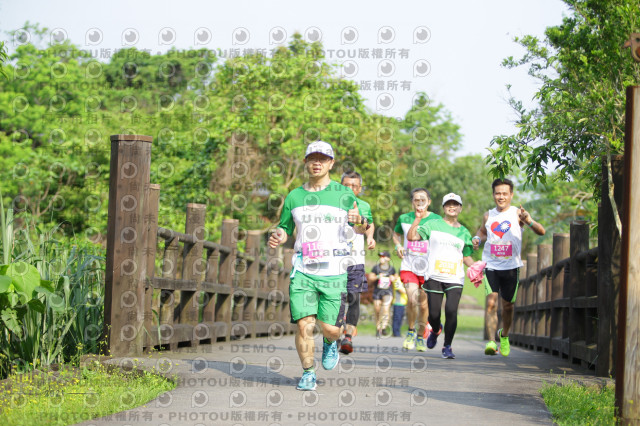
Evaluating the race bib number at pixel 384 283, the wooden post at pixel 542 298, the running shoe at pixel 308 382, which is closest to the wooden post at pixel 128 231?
the running shoe at pixel 308 382

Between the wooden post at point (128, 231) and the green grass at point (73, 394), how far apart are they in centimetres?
97

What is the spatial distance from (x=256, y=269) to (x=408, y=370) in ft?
21.6

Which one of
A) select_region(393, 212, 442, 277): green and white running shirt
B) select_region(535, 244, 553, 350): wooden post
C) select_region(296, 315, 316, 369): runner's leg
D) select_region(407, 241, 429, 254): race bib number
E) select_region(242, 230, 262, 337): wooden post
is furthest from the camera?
select_region(242, 230, 262, 337): wooden post

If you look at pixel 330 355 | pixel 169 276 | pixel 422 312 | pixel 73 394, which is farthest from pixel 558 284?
pixel 73 394

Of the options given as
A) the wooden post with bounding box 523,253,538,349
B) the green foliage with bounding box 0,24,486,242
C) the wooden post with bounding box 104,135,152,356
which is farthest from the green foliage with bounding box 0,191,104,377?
the green foliage with bounding box 0,24,486,242

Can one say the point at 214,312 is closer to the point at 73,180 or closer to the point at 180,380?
the point at 180,380

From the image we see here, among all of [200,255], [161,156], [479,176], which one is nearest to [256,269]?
[200,255]

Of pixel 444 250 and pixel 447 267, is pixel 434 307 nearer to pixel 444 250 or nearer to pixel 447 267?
pixel 447 267

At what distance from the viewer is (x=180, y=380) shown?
22.1ft

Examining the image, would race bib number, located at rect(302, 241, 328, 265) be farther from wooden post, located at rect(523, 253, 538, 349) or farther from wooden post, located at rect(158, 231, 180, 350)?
wooden post, located at rect(523, 253, 538, 349)

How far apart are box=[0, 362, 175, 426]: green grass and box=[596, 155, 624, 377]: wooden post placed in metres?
3.56

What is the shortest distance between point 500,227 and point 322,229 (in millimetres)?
4362

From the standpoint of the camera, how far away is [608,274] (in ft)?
25.9

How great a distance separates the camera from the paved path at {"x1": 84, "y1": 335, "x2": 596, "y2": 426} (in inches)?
209
